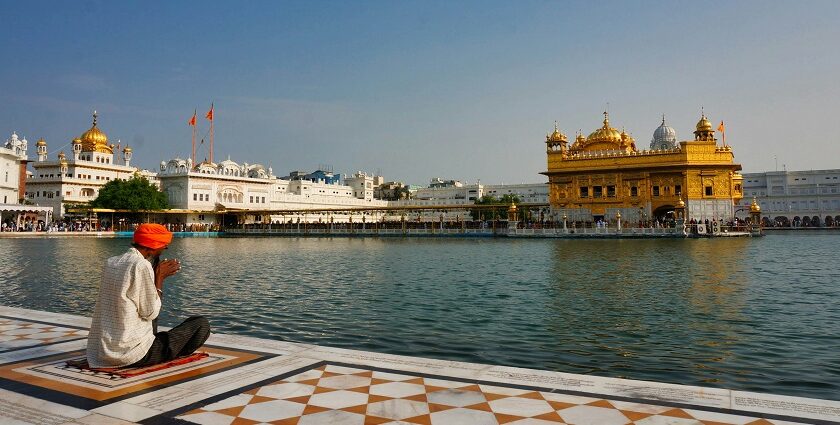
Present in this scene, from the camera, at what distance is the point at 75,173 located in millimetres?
69438

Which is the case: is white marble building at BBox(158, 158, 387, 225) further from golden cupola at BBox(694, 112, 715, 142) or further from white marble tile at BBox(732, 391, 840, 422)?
white marble tile at BBox(732, 391, 840, 422)

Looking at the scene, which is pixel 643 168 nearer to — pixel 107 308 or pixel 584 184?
pixel 584 184

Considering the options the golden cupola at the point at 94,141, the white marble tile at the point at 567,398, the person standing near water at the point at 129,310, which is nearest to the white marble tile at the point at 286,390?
the person standing near water at the point at 129,310

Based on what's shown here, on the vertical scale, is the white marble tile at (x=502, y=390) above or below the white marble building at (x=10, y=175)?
below

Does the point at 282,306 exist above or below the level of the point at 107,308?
below

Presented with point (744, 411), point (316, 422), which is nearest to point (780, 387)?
point (744, 411)

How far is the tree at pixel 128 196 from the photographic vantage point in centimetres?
6238

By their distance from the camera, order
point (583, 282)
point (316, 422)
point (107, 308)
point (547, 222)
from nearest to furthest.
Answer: point (316, 422), point (107, 308), point (583, 282), point (547, 222)

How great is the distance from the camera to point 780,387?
5746 millimetres

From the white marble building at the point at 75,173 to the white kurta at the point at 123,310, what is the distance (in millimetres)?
72991

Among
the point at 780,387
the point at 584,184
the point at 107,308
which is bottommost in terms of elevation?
the point at 780,387

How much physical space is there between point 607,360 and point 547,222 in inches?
1875

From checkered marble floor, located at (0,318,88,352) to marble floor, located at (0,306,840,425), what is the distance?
76 centimetres

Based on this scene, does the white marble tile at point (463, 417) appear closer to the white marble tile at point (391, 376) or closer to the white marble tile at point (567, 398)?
the white marble tile at point (567, 398)
